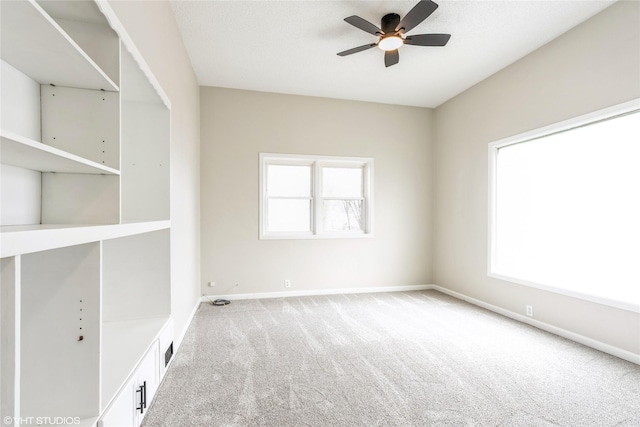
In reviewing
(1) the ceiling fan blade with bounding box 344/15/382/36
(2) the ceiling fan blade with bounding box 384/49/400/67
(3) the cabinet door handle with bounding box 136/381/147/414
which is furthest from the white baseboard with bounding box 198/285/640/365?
(1) the ceiling fan blade with bounding box 344/15/382/36

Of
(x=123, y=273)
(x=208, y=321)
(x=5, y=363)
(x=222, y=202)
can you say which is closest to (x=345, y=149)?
(x=222, y=202)

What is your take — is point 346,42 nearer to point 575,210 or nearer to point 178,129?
point 178,129

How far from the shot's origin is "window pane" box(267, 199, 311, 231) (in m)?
Answer: 4.50

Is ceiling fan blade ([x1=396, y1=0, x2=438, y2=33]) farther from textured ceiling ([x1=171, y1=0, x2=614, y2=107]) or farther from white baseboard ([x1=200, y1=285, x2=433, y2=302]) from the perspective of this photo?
white baseboard ([x1=200, y1=285, x2=433, y2=302])

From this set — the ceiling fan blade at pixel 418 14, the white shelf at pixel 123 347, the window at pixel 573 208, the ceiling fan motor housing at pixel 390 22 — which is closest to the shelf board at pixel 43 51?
the white shelf at pixel 123 347

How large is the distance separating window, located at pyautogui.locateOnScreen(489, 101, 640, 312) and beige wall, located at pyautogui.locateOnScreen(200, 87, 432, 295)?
1.39 metres

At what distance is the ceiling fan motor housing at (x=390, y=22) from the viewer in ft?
8.45

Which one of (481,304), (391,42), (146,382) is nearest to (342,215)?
(481,304)

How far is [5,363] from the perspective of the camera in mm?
649

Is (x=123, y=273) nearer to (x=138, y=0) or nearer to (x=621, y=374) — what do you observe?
(x=138, y=0)

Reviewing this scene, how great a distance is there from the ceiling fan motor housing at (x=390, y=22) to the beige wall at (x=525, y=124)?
1.82 metres

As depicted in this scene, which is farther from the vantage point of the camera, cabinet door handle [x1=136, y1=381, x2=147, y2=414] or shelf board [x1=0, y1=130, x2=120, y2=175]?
cabinet door handle [x1=136, y1=381, x2=147, y2=414]

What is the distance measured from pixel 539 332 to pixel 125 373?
370 centimetres

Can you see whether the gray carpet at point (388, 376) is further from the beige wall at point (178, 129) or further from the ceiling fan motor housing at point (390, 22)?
the ceiling fan motor housing at point (390, 22)
